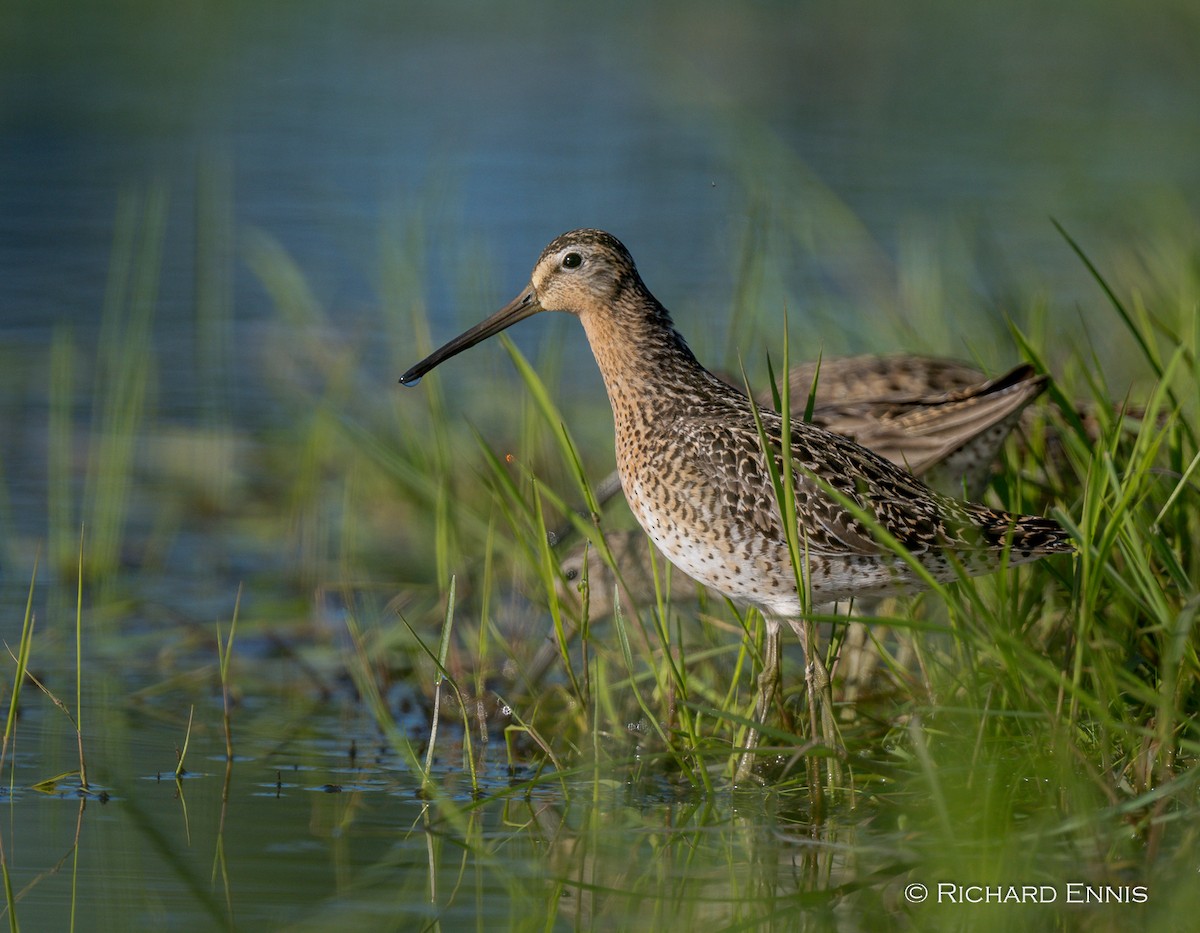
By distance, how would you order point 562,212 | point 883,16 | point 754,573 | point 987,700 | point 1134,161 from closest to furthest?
point 987,700, point 754,573, point 562,212, point 1134,161, point 883,16

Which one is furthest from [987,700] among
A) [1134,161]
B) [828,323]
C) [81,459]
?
[1134,161]

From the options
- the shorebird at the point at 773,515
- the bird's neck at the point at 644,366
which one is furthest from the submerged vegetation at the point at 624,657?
the bird's neck at the point at 644,366

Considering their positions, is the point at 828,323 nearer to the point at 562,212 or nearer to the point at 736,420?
the point at 736,420

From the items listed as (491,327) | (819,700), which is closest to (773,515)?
(819,700)

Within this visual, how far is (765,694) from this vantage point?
479cm

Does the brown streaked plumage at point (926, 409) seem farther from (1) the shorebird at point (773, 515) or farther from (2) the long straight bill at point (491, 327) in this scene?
(2) the long straight bill at point (491, 327)

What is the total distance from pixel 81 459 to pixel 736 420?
176 inches

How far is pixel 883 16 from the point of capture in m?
21.2

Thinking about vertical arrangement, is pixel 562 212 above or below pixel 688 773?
above

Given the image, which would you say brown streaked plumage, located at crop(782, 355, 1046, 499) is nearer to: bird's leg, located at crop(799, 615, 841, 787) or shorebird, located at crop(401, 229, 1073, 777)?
shorebird, located at crop(401, 229, 1073, 777)

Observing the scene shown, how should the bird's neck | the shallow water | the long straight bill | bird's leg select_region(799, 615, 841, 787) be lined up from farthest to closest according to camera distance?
the long straight bill
the bird's neck
bird's leg select_region(799, 615, 841, 787)
the shallow water

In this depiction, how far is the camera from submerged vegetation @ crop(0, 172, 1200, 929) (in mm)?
3871

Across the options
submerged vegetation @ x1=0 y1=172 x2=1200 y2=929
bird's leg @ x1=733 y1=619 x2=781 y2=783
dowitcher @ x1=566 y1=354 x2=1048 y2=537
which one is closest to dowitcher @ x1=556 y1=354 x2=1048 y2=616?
dowitcher @ x1=566 y1=354 x2=1048 y2=537

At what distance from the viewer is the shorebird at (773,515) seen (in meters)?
4.59
